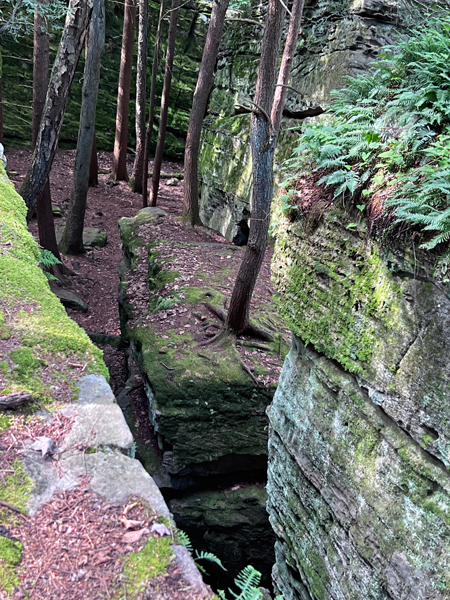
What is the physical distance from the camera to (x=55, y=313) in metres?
3.53

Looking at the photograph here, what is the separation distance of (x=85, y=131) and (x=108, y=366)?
669cm

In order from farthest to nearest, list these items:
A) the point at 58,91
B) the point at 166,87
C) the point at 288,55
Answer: the point at 166,87, the point at 58,91, the point at 288,55

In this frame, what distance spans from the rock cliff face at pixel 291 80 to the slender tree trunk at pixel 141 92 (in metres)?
2.51

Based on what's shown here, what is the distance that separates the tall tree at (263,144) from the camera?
232 inches

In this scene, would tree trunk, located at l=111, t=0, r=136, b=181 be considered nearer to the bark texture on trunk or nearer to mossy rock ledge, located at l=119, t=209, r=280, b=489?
the bark texture on trunk

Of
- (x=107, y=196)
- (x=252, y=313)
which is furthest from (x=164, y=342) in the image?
(x=107, y=196)

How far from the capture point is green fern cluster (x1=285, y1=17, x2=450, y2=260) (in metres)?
2.92

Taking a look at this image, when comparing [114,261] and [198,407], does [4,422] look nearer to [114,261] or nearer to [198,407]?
[198,407]

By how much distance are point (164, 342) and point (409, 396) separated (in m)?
5.04

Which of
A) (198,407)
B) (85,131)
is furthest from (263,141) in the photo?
(85,131)

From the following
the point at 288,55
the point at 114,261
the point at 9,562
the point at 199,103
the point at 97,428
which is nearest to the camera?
the point at 9,562

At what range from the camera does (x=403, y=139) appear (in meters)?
3.36

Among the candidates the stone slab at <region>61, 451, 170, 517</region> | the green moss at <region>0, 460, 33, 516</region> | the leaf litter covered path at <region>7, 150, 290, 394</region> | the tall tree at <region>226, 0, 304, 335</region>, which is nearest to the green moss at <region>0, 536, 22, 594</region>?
the green moss at <region>0, 460, 33, 516</region>

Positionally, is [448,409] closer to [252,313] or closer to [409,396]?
[409,396]
